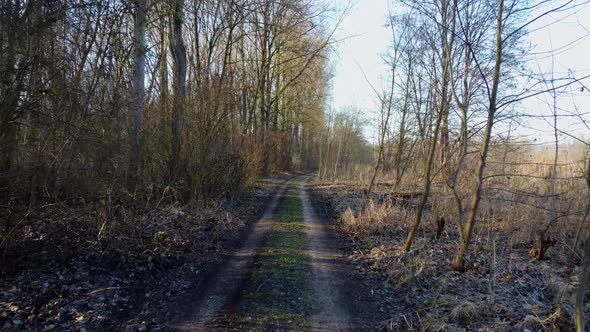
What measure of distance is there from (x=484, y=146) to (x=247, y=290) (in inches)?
166

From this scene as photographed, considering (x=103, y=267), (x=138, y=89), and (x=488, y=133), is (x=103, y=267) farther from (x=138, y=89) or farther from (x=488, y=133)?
(x=488, y=133)

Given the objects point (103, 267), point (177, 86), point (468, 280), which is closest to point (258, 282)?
point (103, 267)

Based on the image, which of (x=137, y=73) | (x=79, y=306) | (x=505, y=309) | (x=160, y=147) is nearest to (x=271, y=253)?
(x=79, y=306)

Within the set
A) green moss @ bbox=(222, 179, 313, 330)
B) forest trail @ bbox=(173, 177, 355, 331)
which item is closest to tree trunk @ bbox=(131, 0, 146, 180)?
forest trail @ bbox=(173, 177, 355, 331)

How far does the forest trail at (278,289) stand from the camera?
13.9 feet

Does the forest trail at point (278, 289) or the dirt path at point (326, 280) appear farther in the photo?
the dirt path at point (326, 280)

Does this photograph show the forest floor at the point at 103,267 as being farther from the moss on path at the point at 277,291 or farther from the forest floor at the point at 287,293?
the moss on path at the point at 277,291

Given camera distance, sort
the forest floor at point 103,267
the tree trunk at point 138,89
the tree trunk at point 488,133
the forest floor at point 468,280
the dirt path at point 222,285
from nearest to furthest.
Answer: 1. the forest floor at point 103,267
2. the dirt path at point 222,285
3. the forest floor at point 468,280
4. the tree trunk at point 488,133
5. the tree trunk at point 138,89

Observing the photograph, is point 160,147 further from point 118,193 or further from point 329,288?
point 329,288

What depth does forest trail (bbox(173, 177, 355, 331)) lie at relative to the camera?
4.24 metres

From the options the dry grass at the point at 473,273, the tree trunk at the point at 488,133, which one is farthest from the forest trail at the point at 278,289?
the tree trunk at the point at 488,133

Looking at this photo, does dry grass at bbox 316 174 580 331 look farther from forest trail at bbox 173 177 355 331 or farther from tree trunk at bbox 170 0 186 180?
tree trunk at bbox 170 0 186 180

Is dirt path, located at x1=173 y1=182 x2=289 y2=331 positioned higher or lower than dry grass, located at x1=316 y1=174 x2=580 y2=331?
lower

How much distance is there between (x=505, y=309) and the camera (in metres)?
4.47
